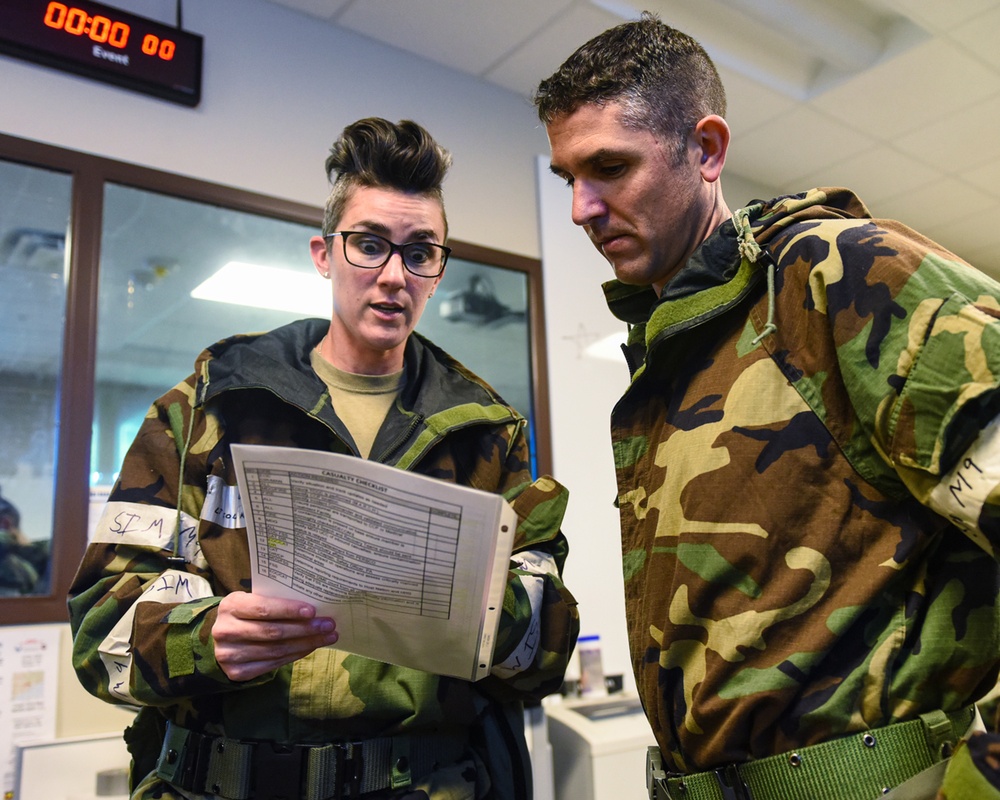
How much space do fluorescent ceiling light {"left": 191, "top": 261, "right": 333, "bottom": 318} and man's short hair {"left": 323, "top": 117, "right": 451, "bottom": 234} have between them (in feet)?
3.29

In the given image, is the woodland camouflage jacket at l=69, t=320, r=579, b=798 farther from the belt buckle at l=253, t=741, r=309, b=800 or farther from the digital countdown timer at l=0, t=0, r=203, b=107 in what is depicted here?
the digital countdown timer at l=0, t=0, r=203, b=107

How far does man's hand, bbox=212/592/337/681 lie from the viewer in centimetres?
85

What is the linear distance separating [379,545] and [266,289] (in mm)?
1824

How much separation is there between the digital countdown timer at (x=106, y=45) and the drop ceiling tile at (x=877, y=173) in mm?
2846

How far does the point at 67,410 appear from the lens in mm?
1982

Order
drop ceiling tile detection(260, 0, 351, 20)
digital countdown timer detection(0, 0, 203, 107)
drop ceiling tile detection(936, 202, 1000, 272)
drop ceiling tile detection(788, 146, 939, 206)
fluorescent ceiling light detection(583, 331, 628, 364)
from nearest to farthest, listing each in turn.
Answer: digital countdown timer detection(0, 0, 203, 107), drop ceiling tile detection(260, 0, 351, 20), fluorescent ceiling light detection(583, 331, 628, 364), drop ceiling tile detection(788, 146, 939, 206), drop ceiling tile detection(936, 202, 1000, 272)

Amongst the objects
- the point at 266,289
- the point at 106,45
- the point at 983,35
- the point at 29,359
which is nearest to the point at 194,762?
the point at 29,359

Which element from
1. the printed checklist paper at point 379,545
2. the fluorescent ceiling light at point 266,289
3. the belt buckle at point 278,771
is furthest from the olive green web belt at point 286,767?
the fluorescent ceiling light at point 266,289

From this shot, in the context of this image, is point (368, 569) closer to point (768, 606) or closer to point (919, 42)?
point (768, 606)

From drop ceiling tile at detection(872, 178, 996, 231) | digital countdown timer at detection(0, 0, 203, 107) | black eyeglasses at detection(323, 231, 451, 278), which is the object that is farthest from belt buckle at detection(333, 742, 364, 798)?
drop ceiling tile at detection(872, 178, 996, 231)

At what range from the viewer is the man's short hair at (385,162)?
138 cm

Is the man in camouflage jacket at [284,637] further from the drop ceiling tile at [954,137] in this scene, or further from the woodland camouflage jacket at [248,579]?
the drop ceiling tile at [954,137]

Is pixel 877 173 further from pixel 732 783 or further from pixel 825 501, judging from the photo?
pixel 732 783

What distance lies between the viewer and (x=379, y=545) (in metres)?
0.76
